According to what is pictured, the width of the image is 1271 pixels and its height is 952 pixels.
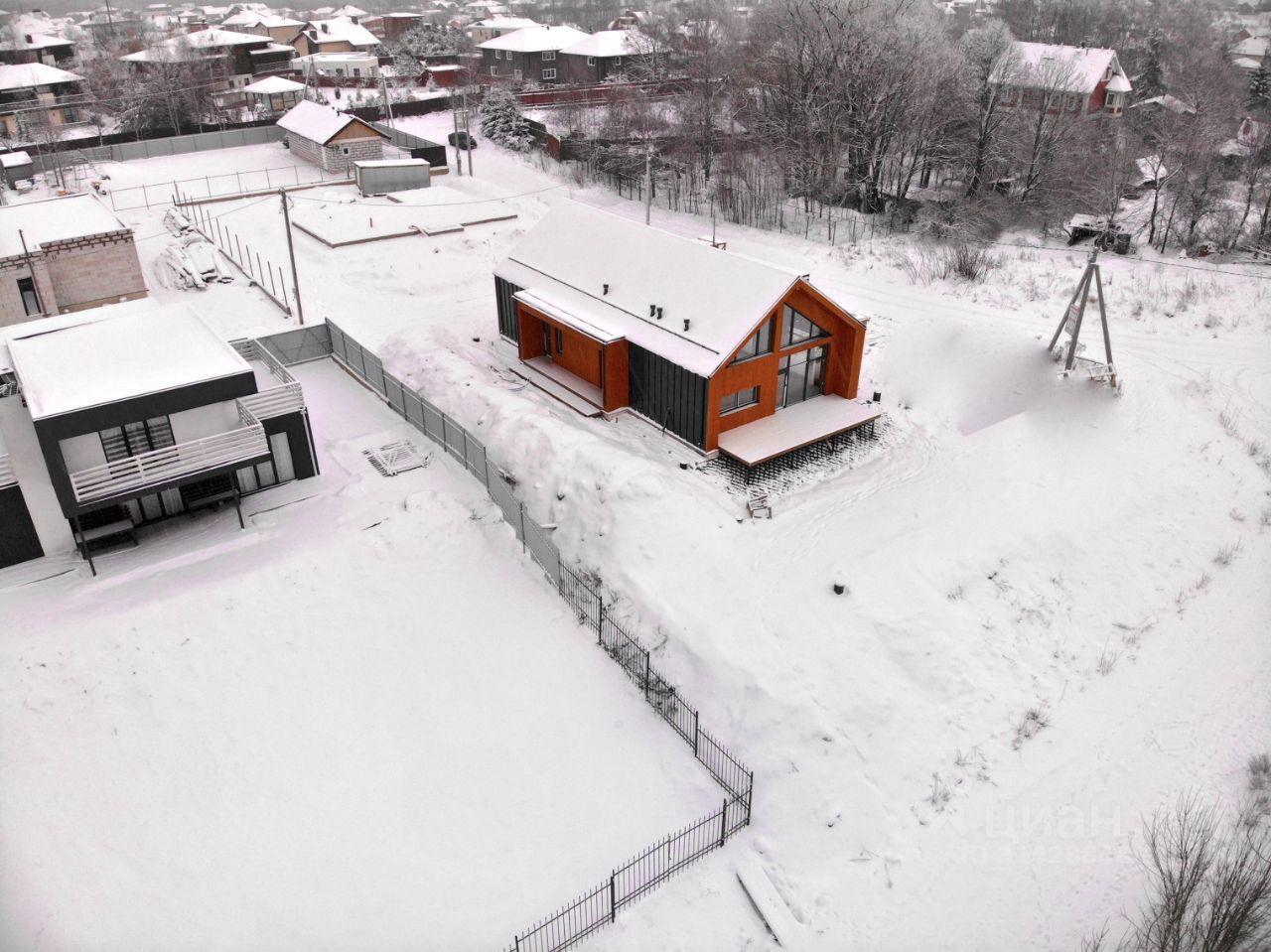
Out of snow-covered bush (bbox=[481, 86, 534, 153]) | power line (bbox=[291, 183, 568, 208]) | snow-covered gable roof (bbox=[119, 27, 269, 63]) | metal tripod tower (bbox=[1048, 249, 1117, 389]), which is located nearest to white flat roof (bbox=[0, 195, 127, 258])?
power line (bbox=[291, 183, 568, 208])

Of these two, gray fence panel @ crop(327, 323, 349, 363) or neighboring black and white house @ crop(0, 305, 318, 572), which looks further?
gray fence panel @ crop(327, 323, 349, 363)

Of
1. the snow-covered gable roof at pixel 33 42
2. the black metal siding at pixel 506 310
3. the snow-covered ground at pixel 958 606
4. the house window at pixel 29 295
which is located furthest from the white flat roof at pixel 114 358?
the snow-covered gable roof at pixel 33 42

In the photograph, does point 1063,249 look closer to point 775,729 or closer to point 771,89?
point 771,89

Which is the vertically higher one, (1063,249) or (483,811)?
(1063,249)

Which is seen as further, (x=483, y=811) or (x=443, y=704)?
(x=443, y=704)

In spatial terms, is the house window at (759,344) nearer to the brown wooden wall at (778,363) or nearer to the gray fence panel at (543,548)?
the brown wooden wall at (778,363)

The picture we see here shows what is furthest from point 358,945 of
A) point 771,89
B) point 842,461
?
point 771,89

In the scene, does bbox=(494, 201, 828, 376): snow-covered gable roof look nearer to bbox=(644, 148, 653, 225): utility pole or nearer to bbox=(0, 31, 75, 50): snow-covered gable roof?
bbox=(644, 148, 653, 225): utility pole
